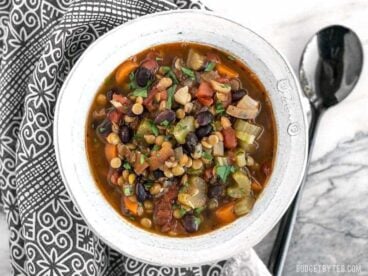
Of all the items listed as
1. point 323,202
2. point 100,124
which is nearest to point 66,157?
point 100,124

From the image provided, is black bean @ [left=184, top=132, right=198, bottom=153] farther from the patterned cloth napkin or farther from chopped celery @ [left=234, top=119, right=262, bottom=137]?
the patterned cloth napkin

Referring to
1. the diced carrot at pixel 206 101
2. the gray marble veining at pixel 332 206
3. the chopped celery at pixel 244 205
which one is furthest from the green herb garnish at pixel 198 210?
the gray marble veining at pixel 332 206

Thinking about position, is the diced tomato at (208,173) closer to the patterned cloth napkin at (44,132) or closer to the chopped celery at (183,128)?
the chopped celery at (183,128)

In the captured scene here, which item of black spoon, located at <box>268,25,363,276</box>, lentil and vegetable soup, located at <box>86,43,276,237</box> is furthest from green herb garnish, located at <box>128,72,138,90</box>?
black spoon, located at <box>268,25,363,276</box>

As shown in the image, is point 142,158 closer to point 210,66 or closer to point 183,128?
point 183,128

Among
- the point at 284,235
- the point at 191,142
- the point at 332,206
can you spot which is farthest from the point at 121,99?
the point at 332,206

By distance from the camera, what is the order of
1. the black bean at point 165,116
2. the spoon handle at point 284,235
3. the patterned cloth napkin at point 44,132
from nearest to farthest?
1. the black bean at point 165,116
2. the patterned cloth napkin at point 44,132
3. the spoon handle at point 284,235
